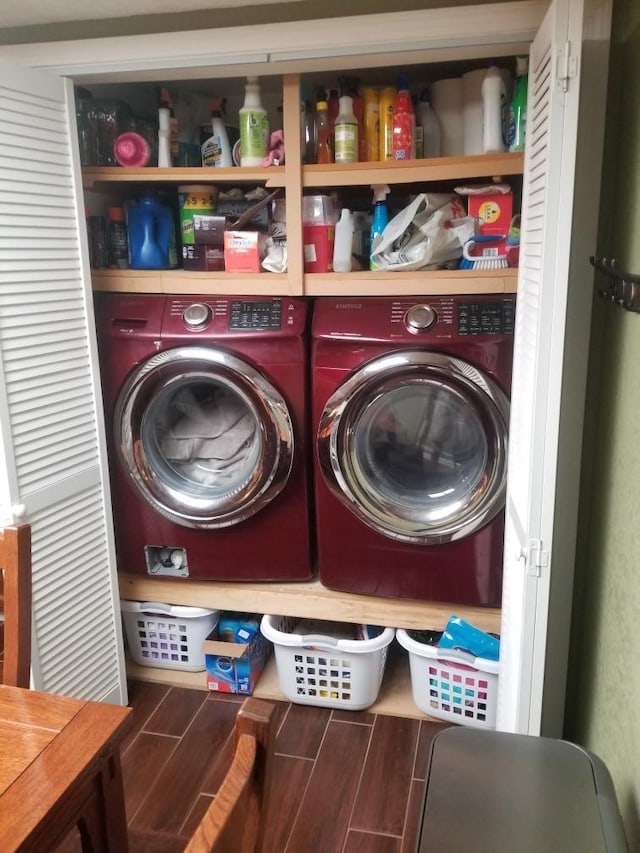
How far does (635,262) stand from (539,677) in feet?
2.88

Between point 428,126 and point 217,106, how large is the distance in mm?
659

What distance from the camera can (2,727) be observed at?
112 centimetres

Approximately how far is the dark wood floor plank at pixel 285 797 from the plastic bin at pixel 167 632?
521 millimetres

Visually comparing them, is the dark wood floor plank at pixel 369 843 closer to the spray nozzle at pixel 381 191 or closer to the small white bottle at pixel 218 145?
the spray nozzle at pixel 381 191

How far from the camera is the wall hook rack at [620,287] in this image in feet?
3.87

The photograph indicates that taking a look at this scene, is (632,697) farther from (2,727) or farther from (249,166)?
(249,166)

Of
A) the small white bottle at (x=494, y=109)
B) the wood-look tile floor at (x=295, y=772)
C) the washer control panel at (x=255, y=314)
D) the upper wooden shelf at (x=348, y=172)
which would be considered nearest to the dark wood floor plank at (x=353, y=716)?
the wood-look tile floor at (x=295, y=772)

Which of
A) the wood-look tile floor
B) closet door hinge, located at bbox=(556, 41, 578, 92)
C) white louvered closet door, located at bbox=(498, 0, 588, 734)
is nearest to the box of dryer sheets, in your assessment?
the wood-look tile floor

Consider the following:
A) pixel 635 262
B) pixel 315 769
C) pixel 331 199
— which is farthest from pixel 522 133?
pixel 315 769

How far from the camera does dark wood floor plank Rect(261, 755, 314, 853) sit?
1.80m

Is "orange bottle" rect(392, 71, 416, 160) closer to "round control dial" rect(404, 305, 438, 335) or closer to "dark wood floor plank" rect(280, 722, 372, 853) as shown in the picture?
"round control dial" rect(404, 305, 438, 335)

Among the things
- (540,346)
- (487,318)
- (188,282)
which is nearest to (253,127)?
(188,282)

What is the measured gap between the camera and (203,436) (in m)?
2.34

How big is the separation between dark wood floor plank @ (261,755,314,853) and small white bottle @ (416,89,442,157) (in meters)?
1.78
